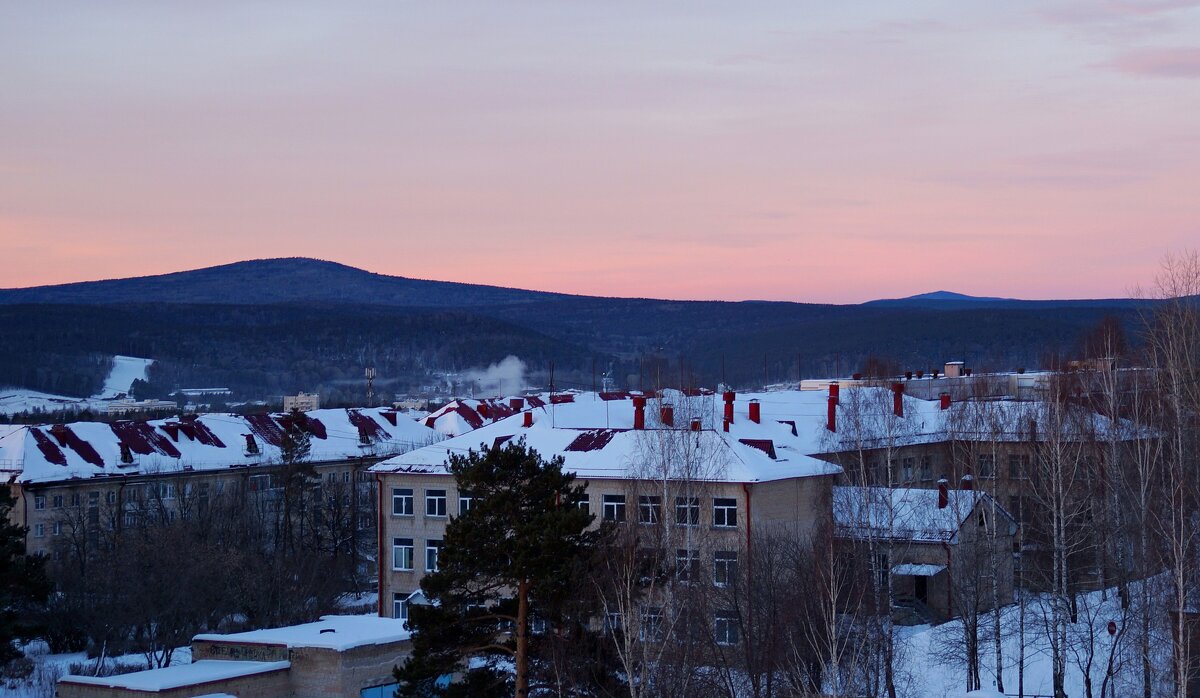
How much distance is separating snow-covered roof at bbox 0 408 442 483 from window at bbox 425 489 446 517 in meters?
26.5

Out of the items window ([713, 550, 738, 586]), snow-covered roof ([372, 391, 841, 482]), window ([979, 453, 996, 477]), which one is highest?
snow-covered roof ([372, 391, 841, 482])

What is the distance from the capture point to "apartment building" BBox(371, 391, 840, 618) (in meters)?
39.2

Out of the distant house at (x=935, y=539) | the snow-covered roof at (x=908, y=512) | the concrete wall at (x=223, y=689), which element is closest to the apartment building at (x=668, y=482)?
the snow-covered roof at (x=908, y=512)

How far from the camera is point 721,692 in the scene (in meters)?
27.1

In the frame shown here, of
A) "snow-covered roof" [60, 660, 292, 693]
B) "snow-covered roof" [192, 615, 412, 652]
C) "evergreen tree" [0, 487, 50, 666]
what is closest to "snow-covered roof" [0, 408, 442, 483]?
"evergreen tree" [0, 487, 50, 666]

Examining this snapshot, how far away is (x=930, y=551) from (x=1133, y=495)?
24.8ft

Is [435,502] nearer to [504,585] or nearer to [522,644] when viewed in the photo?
[504,585]

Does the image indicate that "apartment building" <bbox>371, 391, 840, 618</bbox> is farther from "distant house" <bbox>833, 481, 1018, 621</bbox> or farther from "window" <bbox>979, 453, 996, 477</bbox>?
"window" <bbox>979, 453, 996, 477</bbox>

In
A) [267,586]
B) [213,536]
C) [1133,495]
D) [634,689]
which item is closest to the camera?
[634,689]

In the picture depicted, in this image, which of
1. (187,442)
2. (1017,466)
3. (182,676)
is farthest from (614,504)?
(187,442)

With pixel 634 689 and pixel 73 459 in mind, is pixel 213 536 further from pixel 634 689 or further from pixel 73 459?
pixel 634 689

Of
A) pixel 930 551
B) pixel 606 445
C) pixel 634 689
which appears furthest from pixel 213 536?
pixel 634 689

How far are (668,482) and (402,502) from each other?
1205cm

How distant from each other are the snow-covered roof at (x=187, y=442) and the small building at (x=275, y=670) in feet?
124
